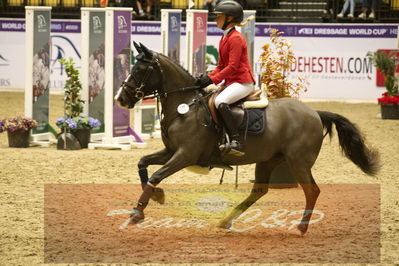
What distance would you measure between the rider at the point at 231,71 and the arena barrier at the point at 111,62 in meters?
5.40

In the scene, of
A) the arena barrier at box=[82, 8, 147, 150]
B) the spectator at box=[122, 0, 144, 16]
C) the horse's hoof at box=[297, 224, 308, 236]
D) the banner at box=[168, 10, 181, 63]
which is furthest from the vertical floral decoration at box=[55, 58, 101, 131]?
the spectator at box=[122, 0, 144, 16]

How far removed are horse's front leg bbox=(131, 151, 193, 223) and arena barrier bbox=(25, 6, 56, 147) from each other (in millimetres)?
6555

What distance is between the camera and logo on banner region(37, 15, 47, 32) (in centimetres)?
1299

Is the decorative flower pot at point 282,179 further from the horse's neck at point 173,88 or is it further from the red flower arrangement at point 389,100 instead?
the red flower arrangement at point 389,100

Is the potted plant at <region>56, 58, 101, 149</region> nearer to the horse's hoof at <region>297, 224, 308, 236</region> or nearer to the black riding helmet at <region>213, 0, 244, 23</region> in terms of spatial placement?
the black riding helmet at <region>213, 0, 244, 23</region>

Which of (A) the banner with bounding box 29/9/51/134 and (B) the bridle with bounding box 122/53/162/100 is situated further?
(A) the banner with bounding box 29/9/51/134

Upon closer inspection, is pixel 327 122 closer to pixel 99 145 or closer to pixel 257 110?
pixel 257 110

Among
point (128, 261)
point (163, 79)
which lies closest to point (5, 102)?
point (163, 79)

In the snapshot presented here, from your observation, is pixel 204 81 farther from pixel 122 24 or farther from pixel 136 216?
pixel 122 24

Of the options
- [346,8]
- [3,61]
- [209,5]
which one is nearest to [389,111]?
[346,8]

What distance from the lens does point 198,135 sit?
23.4 feet

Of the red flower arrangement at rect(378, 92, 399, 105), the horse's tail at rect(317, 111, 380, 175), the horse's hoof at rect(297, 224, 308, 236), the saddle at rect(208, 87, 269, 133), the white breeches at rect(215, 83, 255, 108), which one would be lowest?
the horse's hoof at rect(297, 224, 308, 236)

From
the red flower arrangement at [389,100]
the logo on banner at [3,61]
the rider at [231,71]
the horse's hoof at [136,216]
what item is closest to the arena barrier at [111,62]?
the rider at [231,71]

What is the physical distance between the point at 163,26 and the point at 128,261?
8.78m
